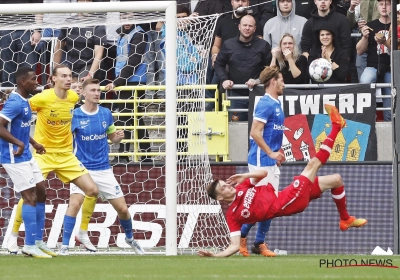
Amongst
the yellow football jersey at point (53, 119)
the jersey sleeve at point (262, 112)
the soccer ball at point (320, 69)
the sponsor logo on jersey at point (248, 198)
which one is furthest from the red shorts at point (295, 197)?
the soccer ball at point (320, 69)

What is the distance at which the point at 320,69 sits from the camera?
1431cm

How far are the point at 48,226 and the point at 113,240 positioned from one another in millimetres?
1012

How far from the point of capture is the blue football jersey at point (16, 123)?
35.6ft

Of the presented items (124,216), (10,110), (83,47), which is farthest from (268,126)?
(83,47)

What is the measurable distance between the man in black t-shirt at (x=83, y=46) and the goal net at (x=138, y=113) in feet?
0.05

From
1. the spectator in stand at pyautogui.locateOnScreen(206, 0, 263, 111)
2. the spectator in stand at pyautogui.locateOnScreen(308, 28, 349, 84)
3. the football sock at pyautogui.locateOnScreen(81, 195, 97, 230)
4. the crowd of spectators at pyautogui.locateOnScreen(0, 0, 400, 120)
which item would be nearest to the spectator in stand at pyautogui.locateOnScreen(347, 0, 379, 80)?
the crowd of spectators at pyautogui.locateOnScreen(0, 0, 400, 120)

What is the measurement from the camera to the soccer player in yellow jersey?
11.7 m

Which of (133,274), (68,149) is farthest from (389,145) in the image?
(133,274)

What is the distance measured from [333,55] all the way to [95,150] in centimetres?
441

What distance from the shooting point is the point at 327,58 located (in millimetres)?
14609

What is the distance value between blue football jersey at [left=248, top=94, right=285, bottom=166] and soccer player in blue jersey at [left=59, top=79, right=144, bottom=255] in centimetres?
188

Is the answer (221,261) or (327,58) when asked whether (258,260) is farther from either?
(327,58)

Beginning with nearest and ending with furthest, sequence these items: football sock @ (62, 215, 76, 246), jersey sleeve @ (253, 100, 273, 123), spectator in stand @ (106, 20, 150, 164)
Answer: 1. jersey sleeve @ (253, 100, 273, 123)
2. football sock @ (62, 215, 76, 246)
3. spectator in stand @ (106, 20, 150, 164)

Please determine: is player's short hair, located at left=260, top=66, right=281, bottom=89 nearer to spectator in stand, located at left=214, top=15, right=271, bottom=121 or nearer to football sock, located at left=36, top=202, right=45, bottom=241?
football sock, located at left=36, top=202, right=45, bottom=241
